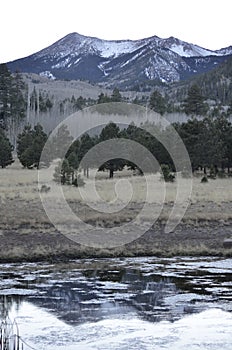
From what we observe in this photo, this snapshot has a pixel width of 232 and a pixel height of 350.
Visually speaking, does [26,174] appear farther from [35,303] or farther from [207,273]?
[35,303]

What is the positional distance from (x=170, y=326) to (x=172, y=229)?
1638 cm

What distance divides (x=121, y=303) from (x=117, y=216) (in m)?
15.1

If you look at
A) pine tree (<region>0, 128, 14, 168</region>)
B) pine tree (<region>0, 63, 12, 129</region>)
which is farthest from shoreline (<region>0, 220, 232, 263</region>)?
pine tree (<region>0, 63, 12, 129</region>)

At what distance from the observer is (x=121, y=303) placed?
1769cm

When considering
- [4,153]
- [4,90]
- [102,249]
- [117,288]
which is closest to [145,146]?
[4,153]

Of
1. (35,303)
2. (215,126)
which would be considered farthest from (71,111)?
(35,303)

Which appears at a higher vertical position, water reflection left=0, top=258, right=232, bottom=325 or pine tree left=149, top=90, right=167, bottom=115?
pine tree left=149, top=90, right=167, bottom=115

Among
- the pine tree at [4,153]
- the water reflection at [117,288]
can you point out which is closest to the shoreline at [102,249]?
the water reflection at [117,288]

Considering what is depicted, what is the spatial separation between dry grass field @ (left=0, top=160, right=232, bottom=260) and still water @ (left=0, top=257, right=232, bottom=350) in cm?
194

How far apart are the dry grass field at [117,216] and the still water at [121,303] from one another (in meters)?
1.94

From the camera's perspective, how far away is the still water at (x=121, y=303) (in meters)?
13.9

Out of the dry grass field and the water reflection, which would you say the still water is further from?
the dry grass field

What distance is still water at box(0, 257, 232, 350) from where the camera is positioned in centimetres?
1388

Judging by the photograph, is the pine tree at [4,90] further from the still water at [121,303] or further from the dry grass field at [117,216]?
the still water at [121,303]
